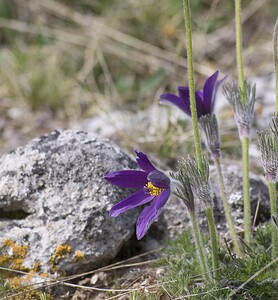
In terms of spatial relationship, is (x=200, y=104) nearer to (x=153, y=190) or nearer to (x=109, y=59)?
(x=153, y=190)

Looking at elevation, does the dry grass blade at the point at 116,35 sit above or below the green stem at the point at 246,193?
above

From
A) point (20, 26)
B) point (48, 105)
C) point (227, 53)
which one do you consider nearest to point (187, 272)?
point (48, 105)

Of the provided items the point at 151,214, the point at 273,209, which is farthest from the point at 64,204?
the point at 273,209

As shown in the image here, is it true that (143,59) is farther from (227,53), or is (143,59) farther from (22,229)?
(22,229)

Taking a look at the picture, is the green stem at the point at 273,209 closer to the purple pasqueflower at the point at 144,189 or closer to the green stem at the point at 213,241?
the green stem at the point at 213,241

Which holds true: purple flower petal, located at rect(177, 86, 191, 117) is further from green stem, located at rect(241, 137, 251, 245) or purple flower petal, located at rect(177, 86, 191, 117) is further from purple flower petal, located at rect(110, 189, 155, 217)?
purple flower petal, located at rect(110, 189, 155, 217)

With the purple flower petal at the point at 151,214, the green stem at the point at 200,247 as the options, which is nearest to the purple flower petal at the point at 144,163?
the purple flower petal at the point at 151,214
